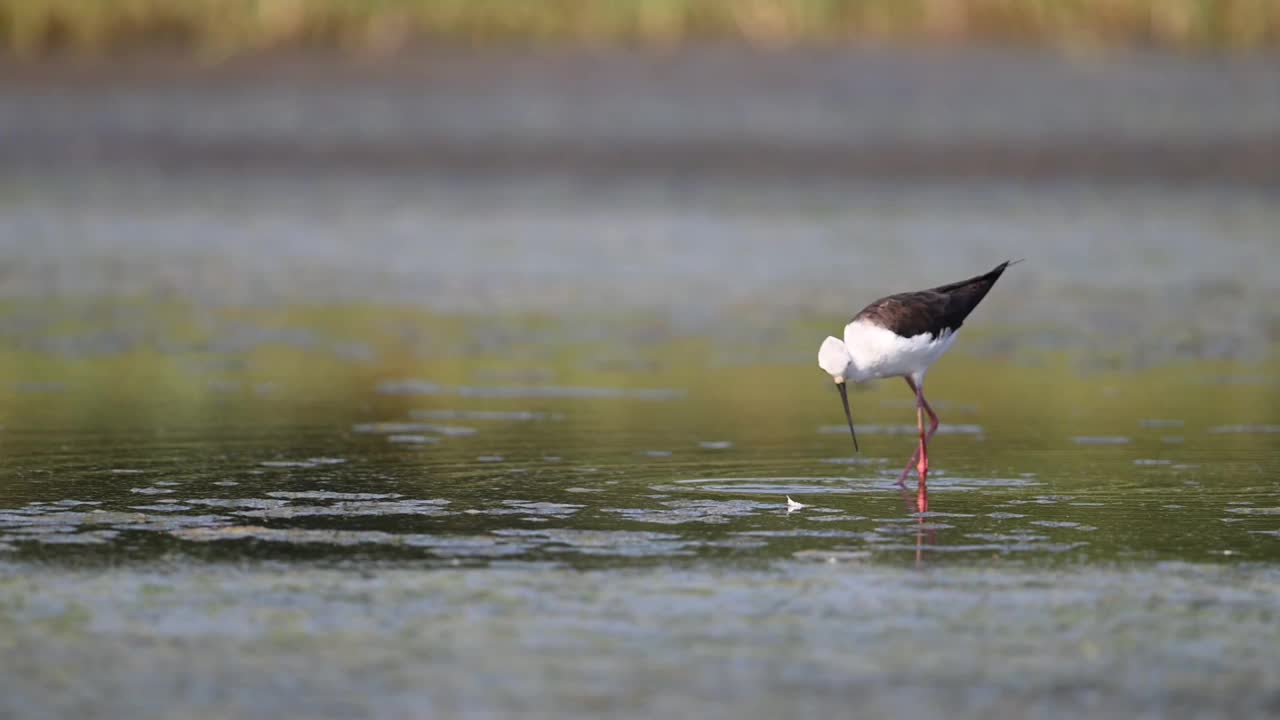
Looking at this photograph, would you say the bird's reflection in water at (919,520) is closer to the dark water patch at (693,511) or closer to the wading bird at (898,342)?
the wading bird at (898,342)

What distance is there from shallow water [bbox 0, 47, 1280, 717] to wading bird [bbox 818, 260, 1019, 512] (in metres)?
0.35

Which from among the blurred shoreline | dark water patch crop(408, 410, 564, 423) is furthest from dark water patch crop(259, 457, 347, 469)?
the blurred shoreline

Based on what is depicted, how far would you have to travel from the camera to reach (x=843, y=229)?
808 inches

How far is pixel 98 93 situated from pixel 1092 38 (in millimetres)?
11196

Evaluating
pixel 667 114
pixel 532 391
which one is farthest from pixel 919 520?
pixel 667 114

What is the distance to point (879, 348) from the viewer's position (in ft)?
30.3

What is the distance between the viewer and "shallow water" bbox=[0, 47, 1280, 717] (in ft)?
18.5

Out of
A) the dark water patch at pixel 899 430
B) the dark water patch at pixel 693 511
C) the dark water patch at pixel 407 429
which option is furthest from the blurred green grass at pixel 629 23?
the dark water patch at pixel 693 511

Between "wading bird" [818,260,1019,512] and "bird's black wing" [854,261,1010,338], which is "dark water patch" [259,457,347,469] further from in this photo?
"bird's black wing" [854,261,1010,338]

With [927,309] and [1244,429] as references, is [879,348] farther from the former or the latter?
[1244,429]

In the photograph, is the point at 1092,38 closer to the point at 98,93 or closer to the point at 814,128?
the point at 814,128

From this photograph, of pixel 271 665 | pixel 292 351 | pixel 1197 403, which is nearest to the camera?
pixel 271 665

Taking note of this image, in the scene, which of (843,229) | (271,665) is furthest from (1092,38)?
(271,665)

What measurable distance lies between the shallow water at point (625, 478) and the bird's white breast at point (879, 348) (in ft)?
1.32
